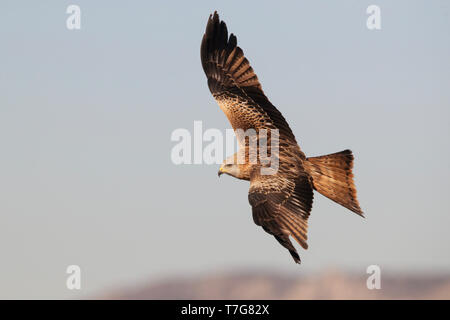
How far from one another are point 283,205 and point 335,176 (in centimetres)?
149

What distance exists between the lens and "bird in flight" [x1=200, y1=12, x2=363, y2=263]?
983 centimetres

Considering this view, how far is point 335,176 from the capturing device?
11094mm

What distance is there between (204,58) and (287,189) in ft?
11.8

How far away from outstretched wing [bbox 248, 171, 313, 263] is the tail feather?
36cm

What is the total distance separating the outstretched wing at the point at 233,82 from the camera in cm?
1174

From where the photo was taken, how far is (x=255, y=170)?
10.9 meters

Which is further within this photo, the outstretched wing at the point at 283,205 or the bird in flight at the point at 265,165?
the bird in flight at the point at 265,165

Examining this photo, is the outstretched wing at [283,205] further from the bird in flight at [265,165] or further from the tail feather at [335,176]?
the tail feather at [335,176]

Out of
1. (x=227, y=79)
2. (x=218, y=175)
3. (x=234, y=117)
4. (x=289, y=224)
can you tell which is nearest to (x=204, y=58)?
(x=227, y=79)

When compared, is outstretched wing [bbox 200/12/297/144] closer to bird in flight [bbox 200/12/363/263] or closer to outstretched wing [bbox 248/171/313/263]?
bird in flight [bbox 200/12/363/263]

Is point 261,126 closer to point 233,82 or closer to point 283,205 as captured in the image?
point 233,82

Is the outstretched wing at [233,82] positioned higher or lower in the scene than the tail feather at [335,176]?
higher

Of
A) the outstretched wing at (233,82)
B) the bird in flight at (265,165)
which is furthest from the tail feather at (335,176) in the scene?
the outstretched wing at (233,82)

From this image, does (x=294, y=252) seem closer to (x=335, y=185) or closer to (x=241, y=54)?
(x=335, y=185)
